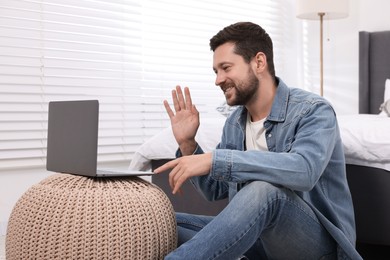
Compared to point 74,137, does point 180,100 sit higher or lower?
higher

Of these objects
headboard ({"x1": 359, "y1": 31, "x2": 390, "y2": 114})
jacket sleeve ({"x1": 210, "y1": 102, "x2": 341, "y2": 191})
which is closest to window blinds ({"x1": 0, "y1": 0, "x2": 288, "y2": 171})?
headboard ({"x1": 359, "y1": 31, "x2": 390, "y2": 114})

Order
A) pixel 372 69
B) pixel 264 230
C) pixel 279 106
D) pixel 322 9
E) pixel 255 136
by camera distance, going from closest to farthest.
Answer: pixel 264 230
pixel 279 106
pixel 255 136
pixel 322 9
pixel 372 69

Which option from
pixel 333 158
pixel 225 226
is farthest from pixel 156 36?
pixel 225 226

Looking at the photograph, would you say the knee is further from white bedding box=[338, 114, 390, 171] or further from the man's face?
white bedding box=[338, 114, 390, 171]

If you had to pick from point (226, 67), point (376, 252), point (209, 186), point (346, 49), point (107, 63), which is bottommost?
point (376, 252)

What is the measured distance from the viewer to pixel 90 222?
4.53 ft

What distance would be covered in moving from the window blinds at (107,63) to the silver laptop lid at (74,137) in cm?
137

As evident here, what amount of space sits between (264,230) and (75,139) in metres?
0.56

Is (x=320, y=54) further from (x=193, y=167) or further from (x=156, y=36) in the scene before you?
(x=193, y=167)

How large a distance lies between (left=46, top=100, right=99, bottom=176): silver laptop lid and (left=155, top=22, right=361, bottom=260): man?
0.63ft

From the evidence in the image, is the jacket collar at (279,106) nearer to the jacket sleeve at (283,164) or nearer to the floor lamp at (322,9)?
the jacket sleeve at (283,164)

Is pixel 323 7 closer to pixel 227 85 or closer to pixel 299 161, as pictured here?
pixel 227 85

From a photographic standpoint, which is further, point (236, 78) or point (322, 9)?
point (322, 9)

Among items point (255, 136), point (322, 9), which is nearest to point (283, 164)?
point (255, 136)
